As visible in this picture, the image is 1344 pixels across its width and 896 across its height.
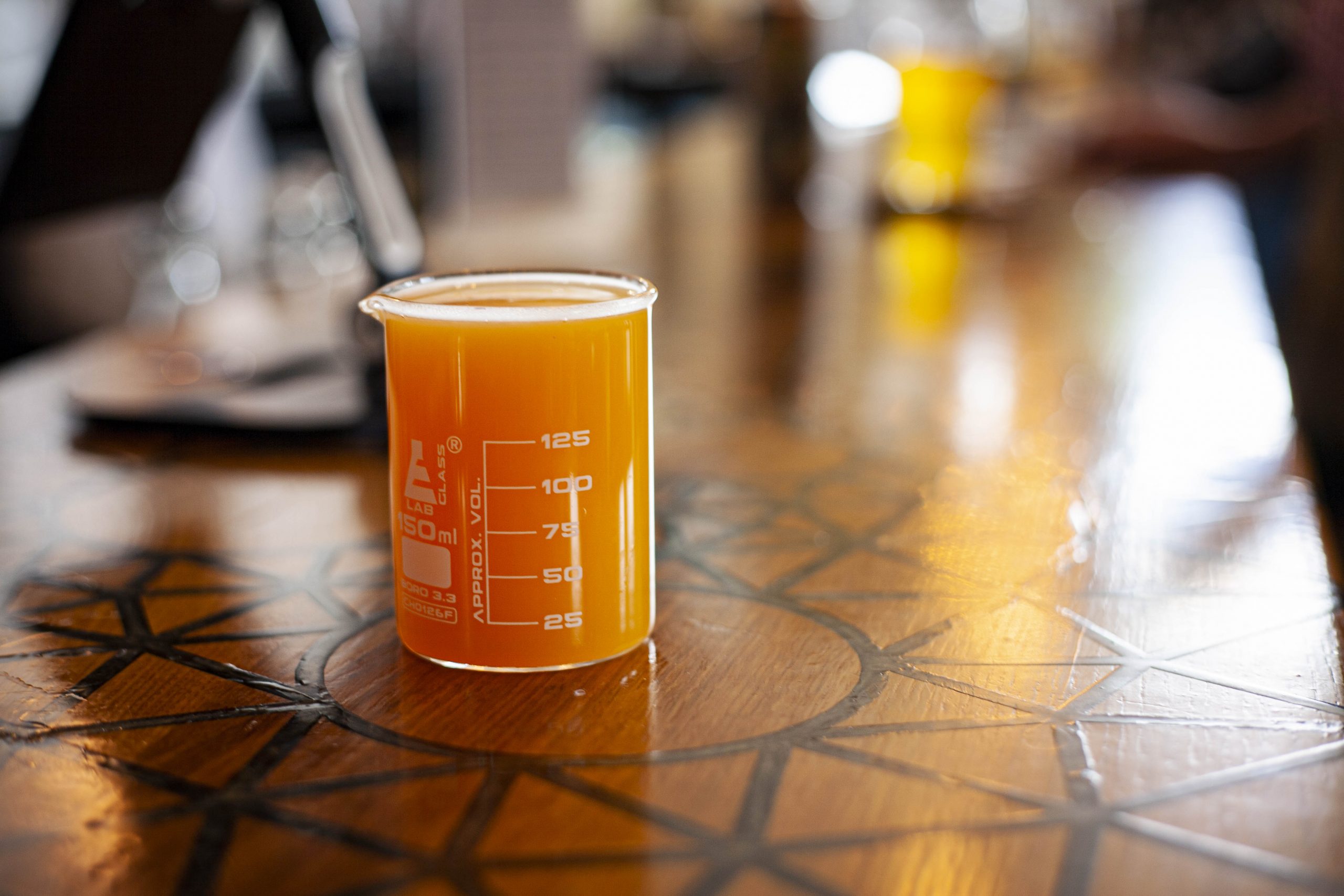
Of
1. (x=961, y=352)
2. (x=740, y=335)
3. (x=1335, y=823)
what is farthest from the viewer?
(x=740, y=335)

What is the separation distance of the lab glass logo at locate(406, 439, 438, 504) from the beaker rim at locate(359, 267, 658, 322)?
0.06 meters

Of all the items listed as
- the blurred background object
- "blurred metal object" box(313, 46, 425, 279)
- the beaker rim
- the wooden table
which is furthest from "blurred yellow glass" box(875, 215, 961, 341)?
the beaker rim

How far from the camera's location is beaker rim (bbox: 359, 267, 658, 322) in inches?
19.1

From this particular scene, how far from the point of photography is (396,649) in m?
0.55

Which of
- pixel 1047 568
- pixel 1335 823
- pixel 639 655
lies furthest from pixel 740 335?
pixel 1335 823

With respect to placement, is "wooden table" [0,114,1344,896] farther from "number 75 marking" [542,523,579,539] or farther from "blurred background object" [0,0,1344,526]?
"blurred background object" [0,0,1344,526]

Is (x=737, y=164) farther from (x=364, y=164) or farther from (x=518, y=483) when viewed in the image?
(x=518, y=483)

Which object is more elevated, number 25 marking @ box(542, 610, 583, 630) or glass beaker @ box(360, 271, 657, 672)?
glass beaker @ box(360, 271, 657, 672)

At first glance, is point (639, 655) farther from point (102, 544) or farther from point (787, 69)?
point (787, 69)

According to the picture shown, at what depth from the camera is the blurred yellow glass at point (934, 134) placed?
6.32ft

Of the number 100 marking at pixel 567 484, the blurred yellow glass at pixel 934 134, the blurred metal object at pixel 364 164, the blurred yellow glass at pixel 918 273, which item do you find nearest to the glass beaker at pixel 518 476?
the number 100 marking at pixel 567 484

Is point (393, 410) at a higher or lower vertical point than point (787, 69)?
lower

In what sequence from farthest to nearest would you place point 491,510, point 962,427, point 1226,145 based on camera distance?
1. point 1226,145
2. point 962,427
3. point 491,510

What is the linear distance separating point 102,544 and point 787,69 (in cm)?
174
